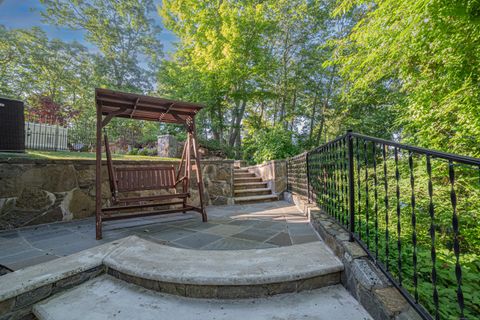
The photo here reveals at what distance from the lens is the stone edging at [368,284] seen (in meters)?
0.97

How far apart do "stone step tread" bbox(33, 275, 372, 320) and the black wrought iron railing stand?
1.13 ft

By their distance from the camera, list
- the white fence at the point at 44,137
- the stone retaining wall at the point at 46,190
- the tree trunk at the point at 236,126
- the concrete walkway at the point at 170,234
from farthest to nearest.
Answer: the tree trunk at the point at 236,126 → the white fence at the point at 44,137 → the stone retaining wall at the point at 46,190 → the concrete walkway at the point at 170,234

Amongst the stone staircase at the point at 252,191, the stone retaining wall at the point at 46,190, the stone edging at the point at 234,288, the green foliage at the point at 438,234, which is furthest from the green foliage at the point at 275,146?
the stone edging at the point at 234,288

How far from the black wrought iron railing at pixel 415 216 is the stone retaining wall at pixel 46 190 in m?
2.96

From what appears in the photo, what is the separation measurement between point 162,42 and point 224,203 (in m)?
15.1

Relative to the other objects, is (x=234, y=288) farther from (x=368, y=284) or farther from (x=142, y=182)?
(x=142, y=182)

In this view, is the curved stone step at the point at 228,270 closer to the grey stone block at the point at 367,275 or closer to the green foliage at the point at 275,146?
the grey stone block at the point at 367,275

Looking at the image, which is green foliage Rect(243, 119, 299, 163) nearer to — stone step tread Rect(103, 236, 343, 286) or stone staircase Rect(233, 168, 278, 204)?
stone staircase Rect(233, 168, 278, 204)

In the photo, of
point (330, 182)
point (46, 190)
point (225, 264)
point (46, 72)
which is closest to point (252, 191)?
point (330, 182)

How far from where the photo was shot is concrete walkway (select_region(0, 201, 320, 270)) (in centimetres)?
189

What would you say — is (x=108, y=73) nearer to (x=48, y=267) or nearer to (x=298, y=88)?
(x=298, y=88)

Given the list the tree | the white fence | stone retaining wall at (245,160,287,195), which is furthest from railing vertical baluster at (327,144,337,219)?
the tree

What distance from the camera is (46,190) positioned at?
284 centimetres

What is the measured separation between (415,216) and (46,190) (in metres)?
4.00
